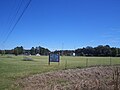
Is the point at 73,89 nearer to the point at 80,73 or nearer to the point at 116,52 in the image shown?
the point at 80,73

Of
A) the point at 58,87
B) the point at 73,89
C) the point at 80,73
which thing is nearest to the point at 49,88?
the point at 58,87

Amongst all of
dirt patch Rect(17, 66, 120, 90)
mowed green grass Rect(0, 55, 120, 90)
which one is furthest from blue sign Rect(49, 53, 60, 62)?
dirt patch Rect(17, 66, 120, 90)

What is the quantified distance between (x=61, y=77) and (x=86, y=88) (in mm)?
5672

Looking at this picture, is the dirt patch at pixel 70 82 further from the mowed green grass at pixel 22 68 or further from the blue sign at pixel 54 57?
the blue sign at pixel 54 57

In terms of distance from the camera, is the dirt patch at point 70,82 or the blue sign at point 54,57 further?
the blue sign at point 54,57

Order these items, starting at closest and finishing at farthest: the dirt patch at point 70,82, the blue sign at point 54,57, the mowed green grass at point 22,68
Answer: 1. the dirt patch at point 70,82
2. the mowed green grass at point 22,68
3. the blue sign at point 54,57

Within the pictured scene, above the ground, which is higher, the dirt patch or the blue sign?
the blue sign

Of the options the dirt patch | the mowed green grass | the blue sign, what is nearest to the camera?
the dirt patch

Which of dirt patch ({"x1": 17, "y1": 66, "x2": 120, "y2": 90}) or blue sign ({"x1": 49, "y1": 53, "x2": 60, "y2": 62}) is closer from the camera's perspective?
dirt patch ({"x1": 17, "y1": 66, "x2": 120, "y2": 90})

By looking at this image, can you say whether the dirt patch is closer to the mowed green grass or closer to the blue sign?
the mowed green grass

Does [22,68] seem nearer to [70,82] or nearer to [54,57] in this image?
[54,57]

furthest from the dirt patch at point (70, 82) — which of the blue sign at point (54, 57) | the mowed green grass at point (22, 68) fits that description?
the blue sign at point (54, 57)

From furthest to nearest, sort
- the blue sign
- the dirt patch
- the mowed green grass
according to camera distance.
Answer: the blue sign < the mowed green grass < the dirt patch

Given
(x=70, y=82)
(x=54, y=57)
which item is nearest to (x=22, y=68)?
(x=54, y=57)
